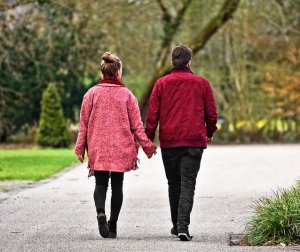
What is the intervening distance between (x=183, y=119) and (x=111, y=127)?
642 millimetres

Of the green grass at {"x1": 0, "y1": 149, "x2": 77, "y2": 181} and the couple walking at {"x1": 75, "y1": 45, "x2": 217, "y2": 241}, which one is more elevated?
the couple walking at {"x1": 75, "y1": 45, "x2": 217, "y2": 241}

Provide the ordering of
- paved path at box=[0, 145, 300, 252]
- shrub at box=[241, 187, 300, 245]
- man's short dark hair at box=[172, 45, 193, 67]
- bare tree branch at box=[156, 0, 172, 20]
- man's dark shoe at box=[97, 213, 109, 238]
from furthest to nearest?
1. bare tree branch at box=[156, 0, 172, 20]
2. man's short dark hair at box=[172, 45, 193, 67]
3. man's dark shoe at box=[97, 213, 109, 238]
4. paved path at box=[0, 145, 300, 252]
5. shrub at box=[241, 187, 300, 245]

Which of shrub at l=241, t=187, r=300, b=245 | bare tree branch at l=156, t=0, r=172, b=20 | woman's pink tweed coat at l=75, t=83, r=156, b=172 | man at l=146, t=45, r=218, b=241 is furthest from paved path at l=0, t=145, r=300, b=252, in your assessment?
bare tree branch at l=156, t=0, r=172, b=20

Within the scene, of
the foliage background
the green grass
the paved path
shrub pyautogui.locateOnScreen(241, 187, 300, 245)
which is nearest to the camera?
shrub pyautogui.locateOnScreen(241, 187, 300, 245)

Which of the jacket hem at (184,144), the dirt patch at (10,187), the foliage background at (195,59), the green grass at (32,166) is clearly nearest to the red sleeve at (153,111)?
the jacket hem at (184,144)

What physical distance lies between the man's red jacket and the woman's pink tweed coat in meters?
0.16

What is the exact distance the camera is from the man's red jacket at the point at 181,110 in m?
9.25

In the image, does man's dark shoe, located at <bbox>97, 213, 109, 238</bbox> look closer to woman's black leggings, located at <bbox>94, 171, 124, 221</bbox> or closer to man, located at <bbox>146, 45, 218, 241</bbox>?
woman's black leggings, located at <bbox>94, 171, 124, 221</bbox>

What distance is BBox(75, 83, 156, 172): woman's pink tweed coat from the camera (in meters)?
9.30

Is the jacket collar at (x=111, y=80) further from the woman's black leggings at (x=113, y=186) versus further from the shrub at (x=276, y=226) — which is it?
the shrub at (x=276, y=226)

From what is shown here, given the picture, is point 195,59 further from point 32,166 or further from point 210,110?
point 210,110

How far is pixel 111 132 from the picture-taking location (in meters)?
9.36

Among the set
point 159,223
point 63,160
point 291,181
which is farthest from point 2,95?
point 159,223

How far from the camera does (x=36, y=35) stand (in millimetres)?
38844
